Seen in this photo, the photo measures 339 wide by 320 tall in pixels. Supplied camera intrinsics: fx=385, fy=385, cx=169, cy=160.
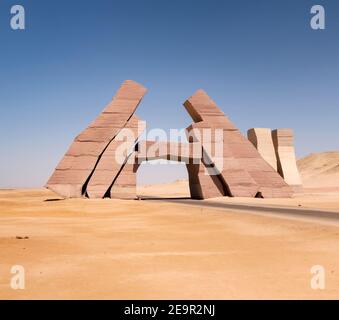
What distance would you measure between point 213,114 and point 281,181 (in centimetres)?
747

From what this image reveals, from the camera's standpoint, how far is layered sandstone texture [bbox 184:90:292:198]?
1140 inches

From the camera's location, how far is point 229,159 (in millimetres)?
29203

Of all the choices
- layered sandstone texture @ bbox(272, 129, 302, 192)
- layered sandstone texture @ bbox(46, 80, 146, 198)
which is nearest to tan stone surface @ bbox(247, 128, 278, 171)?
layered sandstone texture @ bbox(272, 129, 302, 192)

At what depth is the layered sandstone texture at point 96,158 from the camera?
26.8 meters

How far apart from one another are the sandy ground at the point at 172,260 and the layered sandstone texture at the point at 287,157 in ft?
93.8

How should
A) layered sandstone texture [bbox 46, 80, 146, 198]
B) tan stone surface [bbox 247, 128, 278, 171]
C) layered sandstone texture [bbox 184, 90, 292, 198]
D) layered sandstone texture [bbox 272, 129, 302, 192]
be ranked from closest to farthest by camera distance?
layered sandstone texture [bbox 46, 80, 146, 198]
layered sandstone texture [bbox 184, 90, 292, 198]
layered sandstone texture [bbox 272, 129, 302, 192]
tan stone surface [bbox 247, 128, 278, 171]

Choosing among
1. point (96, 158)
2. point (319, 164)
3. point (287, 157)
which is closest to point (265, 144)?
point (287, 157)

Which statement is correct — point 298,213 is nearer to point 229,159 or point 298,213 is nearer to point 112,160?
point 229,159

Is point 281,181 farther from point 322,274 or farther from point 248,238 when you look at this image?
point 322,274

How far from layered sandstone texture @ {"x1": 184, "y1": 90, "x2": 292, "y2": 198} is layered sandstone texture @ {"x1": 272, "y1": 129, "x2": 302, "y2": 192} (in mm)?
9681

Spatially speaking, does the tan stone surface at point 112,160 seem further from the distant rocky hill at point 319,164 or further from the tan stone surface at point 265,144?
the distant rocky hill at point 319,164

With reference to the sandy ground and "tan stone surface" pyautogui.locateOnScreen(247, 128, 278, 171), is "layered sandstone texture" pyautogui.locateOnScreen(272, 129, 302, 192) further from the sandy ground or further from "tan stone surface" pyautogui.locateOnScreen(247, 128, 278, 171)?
the sandy ground

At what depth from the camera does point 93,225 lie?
12305 mm
